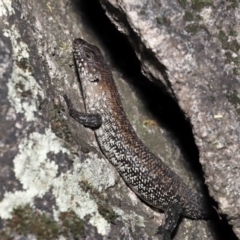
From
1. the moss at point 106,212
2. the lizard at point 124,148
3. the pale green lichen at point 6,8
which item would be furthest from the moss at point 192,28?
the moss at point 106,212

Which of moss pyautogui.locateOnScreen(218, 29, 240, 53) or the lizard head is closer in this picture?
moss pyautogui.locateOnScreen(218, 29, 240, 53)

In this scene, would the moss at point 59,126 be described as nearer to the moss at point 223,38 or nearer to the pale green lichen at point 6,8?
the pale green lichen at point 6,8

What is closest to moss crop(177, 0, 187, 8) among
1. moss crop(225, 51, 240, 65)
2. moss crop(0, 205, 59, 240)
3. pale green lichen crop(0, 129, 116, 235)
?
moss crop(225, 51, 240, 65)

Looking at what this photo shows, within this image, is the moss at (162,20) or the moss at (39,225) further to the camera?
the moss at (162,20)

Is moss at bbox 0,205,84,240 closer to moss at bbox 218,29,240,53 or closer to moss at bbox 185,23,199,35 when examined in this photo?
moss at bbox 185,23,199,35

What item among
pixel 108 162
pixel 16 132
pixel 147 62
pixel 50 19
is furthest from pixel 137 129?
pixel 16 132
